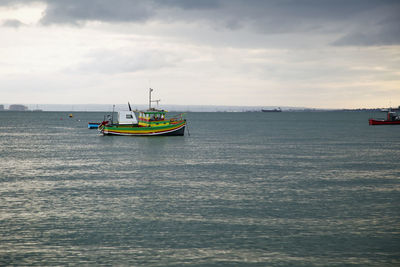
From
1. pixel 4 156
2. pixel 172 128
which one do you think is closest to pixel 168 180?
pixel 4 156

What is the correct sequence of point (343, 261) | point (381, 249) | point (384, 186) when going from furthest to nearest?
point (384, 186)
point (381, 249)
point (343, 261)

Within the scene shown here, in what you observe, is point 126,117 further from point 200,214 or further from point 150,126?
point 200,214

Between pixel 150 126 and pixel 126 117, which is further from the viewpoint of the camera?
pixel 126 117

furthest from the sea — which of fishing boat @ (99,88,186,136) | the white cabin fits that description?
the white cabin

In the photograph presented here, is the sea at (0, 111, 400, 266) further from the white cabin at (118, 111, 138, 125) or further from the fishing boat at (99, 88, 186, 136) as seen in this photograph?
the white cabin at (118, 111, 138, 125)

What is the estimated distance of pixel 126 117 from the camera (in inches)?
3083

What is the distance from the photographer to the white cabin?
7762cm

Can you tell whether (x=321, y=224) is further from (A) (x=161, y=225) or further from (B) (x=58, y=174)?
(B) (x=58, y=174)

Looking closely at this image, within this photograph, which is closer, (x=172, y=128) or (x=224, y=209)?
(x=224, y=209)

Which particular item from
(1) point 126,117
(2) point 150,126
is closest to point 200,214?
(2) point 150,126

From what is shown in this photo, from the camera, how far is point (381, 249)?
16359mm

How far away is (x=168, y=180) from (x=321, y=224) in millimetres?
14382

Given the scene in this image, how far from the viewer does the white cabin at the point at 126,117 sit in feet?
255

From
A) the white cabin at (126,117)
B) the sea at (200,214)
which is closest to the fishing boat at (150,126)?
the white cabin at (126,117)
